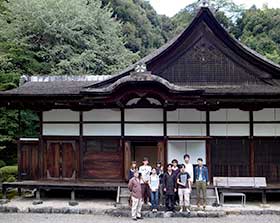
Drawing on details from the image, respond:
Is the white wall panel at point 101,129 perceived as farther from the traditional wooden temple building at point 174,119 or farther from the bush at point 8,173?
the bush at point 8,173

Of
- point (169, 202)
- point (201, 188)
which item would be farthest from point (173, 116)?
point (169, 202)

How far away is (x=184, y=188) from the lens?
1305 centimetres

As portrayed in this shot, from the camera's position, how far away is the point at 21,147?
653 inches

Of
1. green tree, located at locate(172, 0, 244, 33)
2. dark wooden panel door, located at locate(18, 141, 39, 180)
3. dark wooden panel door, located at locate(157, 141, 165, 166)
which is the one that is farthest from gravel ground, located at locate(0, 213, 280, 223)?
green tree, located at locate(172, 0, 244, 33)

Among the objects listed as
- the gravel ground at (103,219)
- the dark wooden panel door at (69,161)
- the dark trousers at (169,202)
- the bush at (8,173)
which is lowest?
the gravel ground at (103,219)

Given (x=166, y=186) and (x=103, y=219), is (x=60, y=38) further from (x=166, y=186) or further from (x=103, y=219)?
(x=103, y=219)

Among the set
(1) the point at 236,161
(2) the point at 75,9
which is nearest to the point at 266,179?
(1) the point at 236,161

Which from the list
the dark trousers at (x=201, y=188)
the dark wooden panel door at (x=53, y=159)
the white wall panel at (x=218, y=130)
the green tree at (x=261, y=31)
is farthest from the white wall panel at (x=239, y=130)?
the green tree at (x=261, y=31)

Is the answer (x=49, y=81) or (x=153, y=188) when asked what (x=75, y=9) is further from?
(x=153, y=188)

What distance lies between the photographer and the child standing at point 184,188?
1305cm

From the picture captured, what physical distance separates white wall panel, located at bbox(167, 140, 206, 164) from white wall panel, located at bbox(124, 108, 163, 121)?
107 cm

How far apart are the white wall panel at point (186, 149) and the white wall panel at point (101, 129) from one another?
2.05m

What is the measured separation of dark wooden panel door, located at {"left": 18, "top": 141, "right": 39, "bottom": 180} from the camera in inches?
647

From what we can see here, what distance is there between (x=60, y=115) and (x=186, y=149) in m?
5.02
